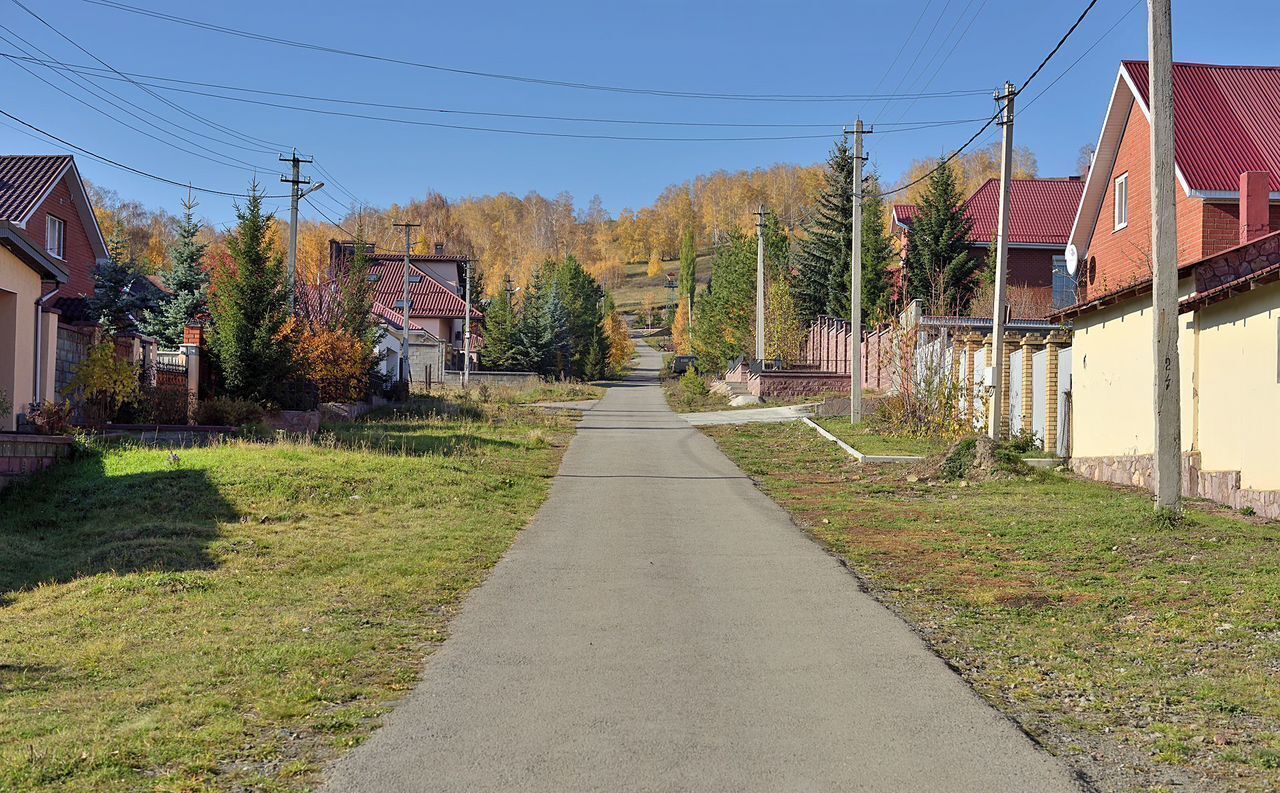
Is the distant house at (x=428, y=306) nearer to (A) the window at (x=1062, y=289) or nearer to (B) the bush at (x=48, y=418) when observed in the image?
(A) the window at (x=1062, y=289)

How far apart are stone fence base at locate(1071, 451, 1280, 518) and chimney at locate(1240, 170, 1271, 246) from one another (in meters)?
5.44

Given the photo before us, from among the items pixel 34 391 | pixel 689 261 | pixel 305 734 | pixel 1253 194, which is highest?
pixel 689 261

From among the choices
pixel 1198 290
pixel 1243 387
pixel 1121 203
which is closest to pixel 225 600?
pixel 1243 387

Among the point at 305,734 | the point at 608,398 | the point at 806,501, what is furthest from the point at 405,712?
the point at 608,398

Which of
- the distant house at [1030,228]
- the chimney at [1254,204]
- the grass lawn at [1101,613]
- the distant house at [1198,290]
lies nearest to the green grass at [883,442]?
the distant house at [1198,290]

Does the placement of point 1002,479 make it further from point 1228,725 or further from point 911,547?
point 1228,725

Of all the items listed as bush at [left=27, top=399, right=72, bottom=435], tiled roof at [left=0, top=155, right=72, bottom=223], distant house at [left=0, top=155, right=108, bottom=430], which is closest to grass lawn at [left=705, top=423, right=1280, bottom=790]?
bush at [left=27, top=399, right=72, bottom=435]

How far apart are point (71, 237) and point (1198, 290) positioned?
34.0m

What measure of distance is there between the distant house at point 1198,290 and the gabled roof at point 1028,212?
19184 millimetres

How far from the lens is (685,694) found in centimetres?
640

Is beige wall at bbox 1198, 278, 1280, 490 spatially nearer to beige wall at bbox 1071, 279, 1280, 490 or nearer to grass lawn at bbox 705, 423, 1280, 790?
beige wall at bbox 1071, 279, 1280, 490

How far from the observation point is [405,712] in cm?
604

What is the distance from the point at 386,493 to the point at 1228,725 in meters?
11.9

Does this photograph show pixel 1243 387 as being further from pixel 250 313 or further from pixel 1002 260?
pixel 250 313
